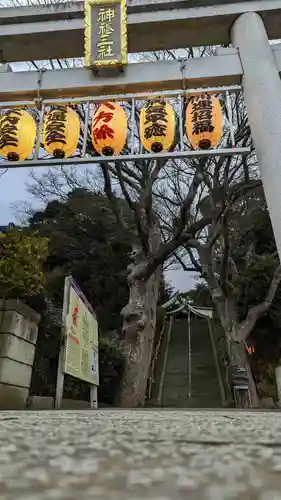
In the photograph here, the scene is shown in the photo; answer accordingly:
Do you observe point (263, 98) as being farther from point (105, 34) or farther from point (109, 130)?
point (105, 34)

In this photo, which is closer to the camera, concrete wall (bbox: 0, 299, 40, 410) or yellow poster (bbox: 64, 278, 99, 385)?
concrete wall (bbox: 0, 299, 40, 410)

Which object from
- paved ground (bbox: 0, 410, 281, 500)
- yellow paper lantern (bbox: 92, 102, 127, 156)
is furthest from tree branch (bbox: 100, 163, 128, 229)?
paved ground (bbox: 0, 410, 281, 500)

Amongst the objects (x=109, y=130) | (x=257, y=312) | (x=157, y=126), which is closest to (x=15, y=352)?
(x=109, y=130)

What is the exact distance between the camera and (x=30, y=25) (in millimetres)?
4793

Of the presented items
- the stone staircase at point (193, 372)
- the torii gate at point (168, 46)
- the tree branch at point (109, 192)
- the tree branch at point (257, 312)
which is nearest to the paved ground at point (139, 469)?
the torii gate at point (168, 46)

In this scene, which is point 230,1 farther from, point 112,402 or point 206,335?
point 206,335

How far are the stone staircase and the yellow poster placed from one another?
3800 millimetres

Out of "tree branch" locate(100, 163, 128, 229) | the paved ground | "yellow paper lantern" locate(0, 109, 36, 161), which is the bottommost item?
the paved ground

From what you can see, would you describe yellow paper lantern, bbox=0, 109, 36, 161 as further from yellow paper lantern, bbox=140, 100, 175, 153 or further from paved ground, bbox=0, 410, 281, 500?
paved ground, bbox=0, 410, 281, 500

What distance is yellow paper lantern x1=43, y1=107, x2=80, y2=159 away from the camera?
4.18 m

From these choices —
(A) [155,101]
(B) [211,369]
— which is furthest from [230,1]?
(B) [211,369]

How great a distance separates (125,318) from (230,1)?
225 inches

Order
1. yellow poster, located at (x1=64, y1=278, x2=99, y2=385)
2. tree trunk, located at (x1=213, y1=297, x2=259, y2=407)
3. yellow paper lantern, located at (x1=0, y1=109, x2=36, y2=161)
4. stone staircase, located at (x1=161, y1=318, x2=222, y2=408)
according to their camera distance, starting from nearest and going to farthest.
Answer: yellow paper lantern, located at (x1=0, y1=109, x2=36, y2=161) < yellow poster, located at (x1=64, y1=278, x2=99, y2=385) < tree trunk, located at (x1=213, y1=297, x2=259, y2=407) < stone staircase, located at (x1=161, y1=318, x2=222, y2=408)

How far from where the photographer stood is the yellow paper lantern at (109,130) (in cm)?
424
